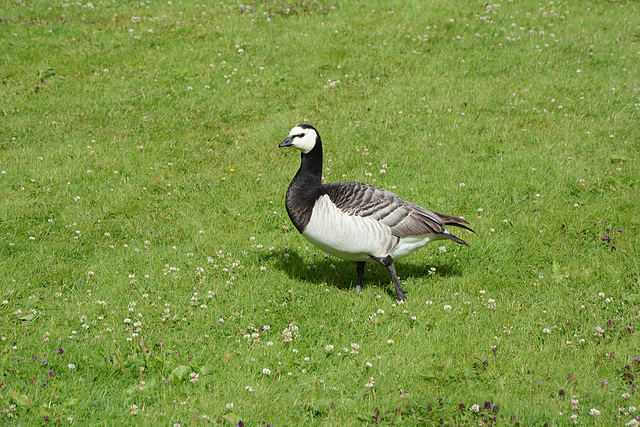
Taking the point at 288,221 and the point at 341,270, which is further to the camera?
the point at 288,221

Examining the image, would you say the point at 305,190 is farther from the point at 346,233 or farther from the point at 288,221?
the point at 288,221

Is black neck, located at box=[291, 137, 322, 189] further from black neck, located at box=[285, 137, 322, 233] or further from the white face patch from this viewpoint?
the white face patch

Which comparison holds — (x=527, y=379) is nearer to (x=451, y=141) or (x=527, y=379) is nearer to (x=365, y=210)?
(x=365, y=210)

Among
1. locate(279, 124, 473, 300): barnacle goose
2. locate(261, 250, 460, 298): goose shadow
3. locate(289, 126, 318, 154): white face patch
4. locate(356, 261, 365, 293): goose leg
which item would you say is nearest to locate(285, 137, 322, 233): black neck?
locate(279, 124, 473, 300): barnacle goose

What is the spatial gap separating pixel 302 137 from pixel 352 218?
1245 mm

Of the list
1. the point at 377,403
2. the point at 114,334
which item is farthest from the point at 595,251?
the point at 114,334

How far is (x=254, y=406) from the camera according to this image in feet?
17.6

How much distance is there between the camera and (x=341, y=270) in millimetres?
8414

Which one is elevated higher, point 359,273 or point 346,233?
point 346,233

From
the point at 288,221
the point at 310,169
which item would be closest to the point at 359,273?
the point at 310,169

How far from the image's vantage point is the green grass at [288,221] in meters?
5.70

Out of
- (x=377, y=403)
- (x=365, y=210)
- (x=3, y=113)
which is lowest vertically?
(x=3, y=113)

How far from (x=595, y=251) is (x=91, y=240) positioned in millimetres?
7590

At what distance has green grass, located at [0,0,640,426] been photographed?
224 inches
